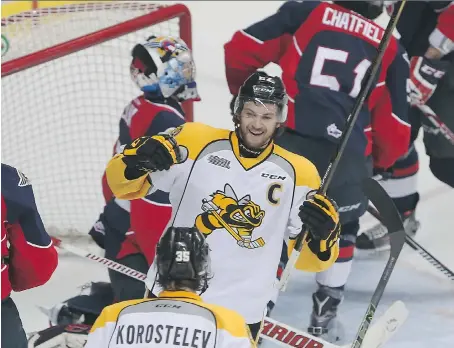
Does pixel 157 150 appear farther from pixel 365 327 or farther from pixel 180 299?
pixel 365 327

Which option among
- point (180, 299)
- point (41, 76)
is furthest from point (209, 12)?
point (180, 299)

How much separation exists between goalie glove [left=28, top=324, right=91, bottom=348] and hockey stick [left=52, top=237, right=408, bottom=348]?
238 mm

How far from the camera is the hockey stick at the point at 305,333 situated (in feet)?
9.67

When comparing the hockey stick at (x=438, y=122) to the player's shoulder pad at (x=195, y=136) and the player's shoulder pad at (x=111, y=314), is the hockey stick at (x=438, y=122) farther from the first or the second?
the player's shoulder pad at (x=111, y=314)

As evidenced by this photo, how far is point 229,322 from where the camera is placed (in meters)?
1.98

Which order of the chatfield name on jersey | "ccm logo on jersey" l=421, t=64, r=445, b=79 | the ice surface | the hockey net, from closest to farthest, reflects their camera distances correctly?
the chatfield name on jersey → the ice surface → "ccm logo on jersey" l=421, t=64, r=445, b=79 → the hockey net

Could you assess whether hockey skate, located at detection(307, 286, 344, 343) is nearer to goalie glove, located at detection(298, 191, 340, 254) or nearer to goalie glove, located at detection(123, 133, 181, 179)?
goalie glove, located at detection(298, 191, 340, 254)

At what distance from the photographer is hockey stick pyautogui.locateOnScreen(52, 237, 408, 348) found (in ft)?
9.67

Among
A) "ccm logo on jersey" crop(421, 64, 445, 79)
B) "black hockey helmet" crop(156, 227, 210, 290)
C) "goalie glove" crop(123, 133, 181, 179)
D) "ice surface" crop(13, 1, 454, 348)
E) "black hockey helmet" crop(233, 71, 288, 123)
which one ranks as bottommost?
"ice surface" crop(13, 1, 454, 348)

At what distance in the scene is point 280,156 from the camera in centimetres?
264

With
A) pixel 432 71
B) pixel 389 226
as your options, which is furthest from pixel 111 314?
pixel 432 71

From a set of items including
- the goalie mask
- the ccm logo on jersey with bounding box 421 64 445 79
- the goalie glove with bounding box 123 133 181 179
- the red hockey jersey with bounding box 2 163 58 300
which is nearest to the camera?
the red hockey jersey with bounding box 2 163 58 300

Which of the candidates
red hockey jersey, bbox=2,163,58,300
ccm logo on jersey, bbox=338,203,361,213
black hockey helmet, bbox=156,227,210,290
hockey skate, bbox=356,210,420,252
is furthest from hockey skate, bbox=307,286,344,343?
black hockey helmet, bbox=156,227,210,290

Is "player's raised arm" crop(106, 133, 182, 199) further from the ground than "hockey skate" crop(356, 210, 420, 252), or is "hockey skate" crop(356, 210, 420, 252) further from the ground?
"player's raised arm" crop(106, 133, 182, 199)
